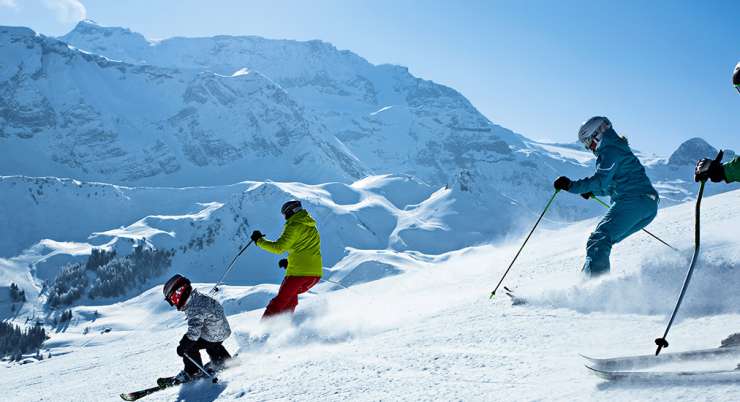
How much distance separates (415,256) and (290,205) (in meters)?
187

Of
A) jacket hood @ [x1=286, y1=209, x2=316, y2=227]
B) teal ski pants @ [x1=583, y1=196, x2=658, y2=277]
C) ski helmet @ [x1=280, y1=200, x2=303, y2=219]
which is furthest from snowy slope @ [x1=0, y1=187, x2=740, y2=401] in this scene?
ski helmet @ [x1=280, y1=200, x2=303, y2=219]

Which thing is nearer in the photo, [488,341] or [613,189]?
[488,341]

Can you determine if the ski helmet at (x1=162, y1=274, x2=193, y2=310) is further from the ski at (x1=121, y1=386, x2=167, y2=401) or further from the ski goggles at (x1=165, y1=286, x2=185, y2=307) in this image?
the ski at (x1=121, y1=386, x2=167, y2=401)

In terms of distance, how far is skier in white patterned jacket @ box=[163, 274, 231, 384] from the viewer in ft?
22.7

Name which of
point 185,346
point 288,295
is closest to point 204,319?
point 185,346

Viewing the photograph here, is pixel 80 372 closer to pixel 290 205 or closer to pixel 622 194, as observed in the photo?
pixel 290 205

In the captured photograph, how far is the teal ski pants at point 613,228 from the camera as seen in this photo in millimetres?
6789

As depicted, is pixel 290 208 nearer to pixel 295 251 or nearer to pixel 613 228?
pixel 295 251

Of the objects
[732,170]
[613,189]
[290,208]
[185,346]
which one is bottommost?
[185,346]

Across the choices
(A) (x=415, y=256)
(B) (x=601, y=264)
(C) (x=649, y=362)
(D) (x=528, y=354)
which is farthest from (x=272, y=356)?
(A) (x=415, y=256)

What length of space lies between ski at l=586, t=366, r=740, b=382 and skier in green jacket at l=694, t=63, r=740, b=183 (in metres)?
2.11

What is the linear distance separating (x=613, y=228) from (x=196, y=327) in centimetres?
526

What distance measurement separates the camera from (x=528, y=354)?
5035 millimetres

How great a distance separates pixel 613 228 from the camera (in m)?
6.86
